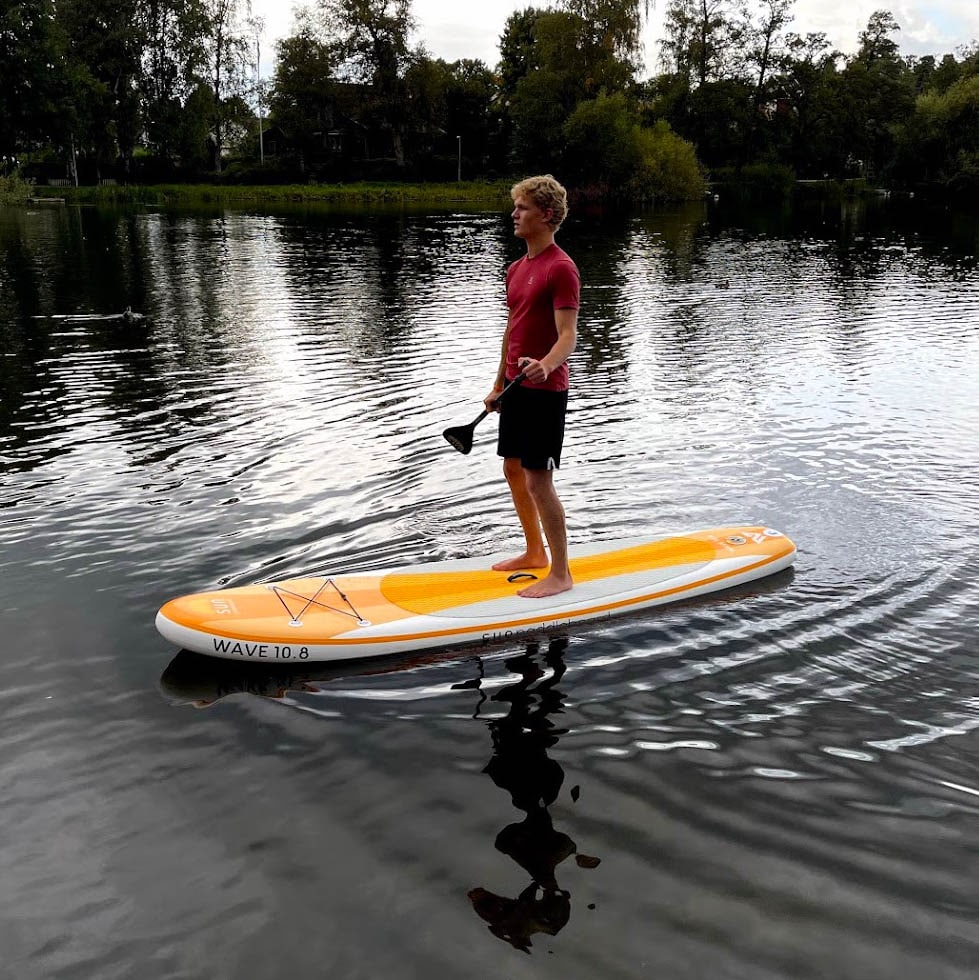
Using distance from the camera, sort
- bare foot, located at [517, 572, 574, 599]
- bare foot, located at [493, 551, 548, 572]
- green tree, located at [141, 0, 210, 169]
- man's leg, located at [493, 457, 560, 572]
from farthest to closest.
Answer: green tree, located at [141, 0, 210, 169] < bare foot, located at [493, 551, 548, 572] < man's leg, located at [493, 457, 560, 572] < bare foot, located at [517, 572, 574, 599]

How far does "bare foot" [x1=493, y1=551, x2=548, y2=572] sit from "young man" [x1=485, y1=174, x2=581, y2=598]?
0.20 meters

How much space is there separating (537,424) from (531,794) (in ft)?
7.55

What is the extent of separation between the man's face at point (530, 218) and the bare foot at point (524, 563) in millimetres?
2195

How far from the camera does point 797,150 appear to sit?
269 ft

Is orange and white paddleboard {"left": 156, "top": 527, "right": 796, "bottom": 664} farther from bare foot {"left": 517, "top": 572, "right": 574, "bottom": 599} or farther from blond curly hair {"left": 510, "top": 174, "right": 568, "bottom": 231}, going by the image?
blond curly hair {"left": 510, "top": 174, "right": 568, "bottom": 231}

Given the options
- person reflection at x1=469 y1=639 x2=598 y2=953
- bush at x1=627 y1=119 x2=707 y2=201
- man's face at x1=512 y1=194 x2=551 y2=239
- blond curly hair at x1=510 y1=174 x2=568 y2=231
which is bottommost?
person reflection at x1=469 y1=639 x2=598 y2=953

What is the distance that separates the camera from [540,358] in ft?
18.8

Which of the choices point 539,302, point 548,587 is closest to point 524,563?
point 548,587

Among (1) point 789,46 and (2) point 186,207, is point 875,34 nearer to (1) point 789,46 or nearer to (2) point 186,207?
(1) point 789,46

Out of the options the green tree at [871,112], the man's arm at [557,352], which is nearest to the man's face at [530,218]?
the man's arm at [557,352]

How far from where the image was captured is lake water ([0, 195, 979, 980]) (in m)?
3.58

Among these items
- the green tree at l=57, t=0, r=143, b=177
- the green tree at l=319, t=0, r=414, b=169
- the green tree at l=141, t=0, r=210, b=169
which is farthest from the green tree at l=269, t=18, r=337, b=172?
the green tree at l=57, t=0, r=143, b=177

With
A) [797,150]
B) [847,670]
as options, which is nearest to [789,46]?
[797,150]

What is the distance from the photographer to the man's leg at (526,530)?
6.20 m
